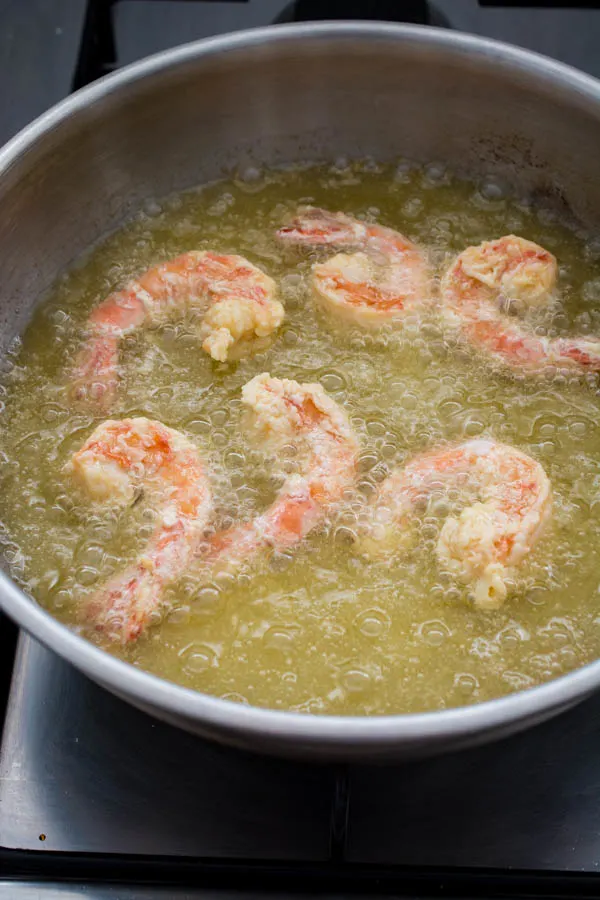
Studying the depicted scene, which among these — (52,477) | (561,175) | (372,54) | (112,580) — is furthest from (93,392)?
(561,175)

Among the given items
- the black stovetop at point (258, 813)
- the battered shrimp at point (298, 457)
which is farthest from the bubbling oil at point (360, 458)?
the black stovetop at point (258, 813)

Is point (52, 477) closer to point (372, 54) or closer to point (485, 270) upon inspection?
point (485, 270)

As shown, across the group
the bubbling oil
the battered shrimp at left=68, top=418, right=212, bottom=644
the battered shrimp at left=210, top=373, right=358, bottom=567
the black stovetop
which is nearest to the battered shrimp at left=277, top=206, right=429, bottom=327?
the bubbling oil

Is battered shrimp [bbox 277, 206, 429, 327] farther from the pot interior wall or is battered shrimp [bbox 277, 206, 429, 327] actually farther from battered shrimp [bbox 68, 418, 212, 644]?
battered shrimp [bbox 68, 418, 212, 644]

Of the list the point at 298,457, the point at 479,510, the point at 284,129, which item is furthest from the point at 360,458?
the point at 284,129

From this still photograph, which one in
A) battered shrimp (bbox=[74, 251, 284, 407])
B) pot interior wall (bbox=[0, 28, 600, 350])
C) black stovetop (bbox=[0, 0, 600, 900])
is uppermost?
pot interior wall (bbox=[0, 28, 600, 350])

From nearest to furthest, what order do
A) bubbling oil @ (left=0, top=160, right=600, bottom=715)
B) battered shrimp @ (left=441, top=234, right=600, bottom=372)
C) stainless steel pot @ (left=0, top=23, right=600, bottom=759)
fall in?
bubbling oil @ (left=0, top=160, right=600, bottom=715)
battered shrimp @ (left=441, top=234, right=600, bottom=372)
stainless steel pot @ (left=0, top=23, right=600, bottom=759)

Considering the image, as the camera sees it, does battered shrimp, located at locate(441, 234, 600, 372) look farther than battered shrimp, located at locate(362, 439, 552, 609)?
Yes

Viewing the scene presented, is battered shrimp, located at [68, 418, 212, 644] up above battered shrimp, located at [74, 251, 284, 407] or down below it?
below
